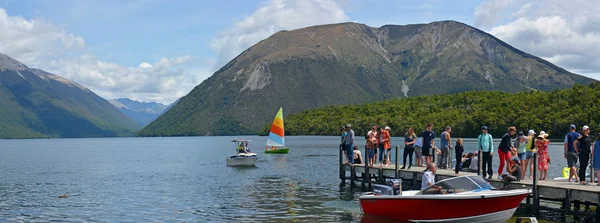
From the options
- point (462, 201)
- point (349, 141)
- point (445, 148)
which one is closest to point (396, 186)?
point (462, 201)

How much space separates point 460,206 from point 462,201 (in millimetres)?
292

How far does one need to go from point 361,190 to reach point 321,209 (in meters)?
8.71

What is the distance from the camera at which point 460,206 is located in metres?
24.0

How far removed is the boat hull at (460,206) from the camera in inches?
933

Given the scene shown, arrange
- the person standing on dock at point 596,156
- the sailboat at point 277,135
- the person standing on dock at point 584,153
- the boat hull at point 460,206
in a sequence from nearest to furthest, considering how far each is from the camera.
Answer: the boat hull at point 460,206 < the person standing on dock at point 596,156 < the person standing on dock at point 584,153 < the sailboat at point 277,135

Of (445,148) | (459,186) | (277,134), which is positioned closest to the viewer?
(459,186)

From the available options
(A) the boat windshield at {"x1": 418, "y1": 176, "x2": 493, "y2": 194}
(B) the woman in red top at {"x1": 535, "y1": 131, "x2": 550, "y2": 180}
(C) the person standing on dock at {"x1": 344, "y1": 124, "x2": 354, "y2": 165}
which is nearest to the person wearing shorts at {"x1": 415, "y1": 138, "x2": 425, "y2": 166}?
(C) the person standing on dock at {"x1": 344, "y1": 124, "x2": 354, "y2": 165}

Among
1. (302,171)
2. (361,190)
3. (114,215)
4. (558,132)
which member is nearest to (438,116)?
(558,132)

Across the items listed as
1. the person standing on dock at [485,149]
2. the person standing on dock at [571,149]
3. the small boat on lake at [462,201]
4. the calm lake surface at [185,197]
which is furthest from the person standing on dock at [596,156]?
the person standing on dock at [485,149]

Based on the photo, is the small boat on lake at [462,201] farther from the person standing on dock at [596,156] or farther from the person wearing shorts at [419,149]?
the person wearing shorts at [419,149]

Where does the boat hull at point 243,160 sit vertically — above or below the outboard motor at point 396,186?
below

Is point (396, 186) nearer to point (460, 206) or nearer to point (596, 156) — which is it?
point (460, 206)

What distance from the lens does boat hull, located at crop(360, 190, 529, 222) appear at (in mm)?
23703

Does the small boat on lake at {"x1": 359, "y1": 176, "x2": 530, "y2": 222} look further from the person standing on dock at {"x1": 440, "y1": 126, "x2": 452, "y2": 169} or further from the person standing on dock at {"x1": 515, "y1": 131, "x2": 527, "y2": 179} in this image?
the person standing on dock at {"x1": 440, "y1": 126, "x2": 452, "y2": 169}
